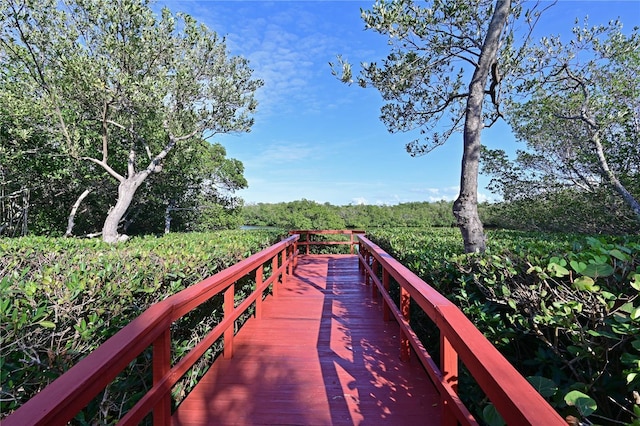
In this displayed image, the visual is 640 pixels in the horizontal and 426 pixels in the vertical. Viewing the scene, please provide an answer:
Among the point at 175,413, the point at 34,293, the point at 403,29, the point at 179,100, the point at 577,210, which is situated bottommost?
the point at 175,413

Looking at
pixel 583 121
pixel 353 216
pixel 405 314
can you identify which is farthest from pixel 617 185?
pixel 353 216

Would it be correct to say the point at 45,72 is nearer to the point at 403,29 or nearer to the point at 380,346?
the point at 403,29

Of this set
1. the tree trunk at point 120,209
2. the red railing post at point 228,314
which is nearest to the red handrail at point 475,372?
the red railing post at point 228,314

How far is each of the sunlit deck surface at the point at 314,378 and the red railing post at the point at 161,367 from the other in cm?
38

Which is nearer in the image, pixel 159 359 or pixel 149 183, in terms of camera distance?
pixel 159 359

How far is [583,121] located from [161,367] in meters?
9.76

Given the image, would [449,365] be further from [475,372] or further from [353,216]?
[353,216]

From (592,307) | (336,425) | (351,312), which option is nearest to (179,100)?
(351,312)

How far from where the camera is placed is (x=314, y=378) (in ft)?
7.68

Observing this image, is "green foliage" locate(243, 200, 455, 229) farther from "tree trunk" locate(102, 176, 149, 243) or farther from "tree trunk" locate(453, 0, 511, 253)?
"tree trunk" locate(453, 0, 511, 253)

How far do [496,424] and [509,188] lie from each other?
11.4 meters

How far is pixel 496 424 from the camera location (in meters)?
1.04

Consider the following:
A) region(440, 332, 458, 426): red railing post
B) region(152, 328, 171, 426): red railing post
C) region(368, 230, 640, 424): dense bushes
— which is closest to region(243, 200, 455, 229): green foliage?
region(368, 230, 640, 424): dense bushes

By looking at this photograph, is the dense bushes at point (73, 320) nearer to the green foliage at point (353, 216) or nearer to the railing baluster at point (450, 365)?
the railing baluster at point (450, 365)
